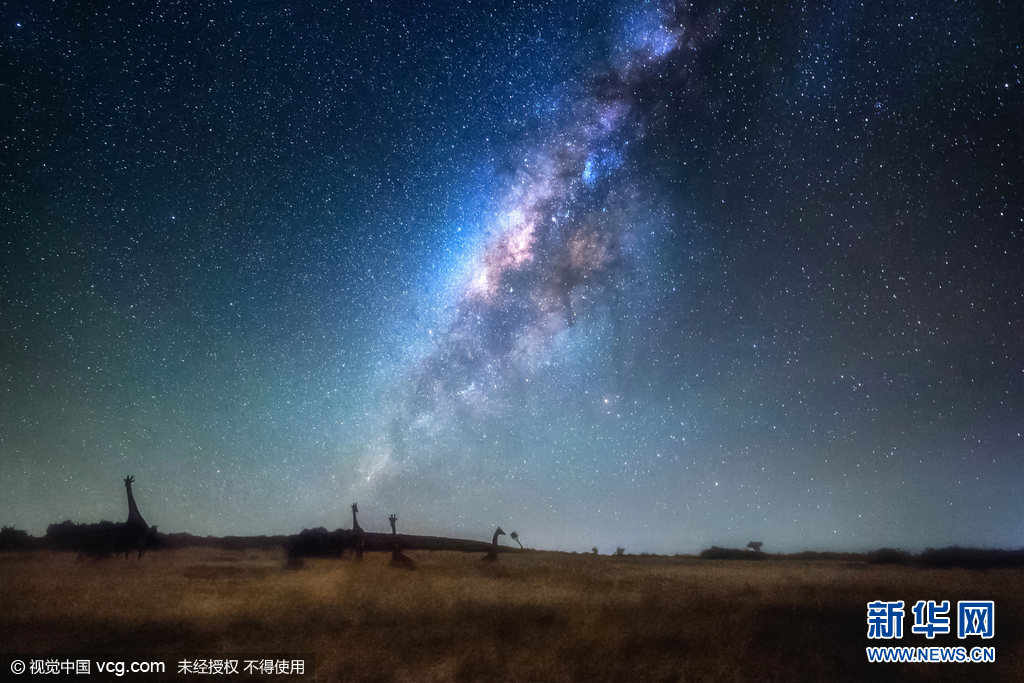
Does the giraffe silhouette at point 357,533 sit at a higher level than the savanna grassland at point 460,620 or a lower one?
higher

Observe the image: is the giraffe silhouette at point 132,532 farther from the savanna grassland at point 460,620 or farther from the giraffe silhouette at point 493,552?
the giraffe silhouette at point 493,552

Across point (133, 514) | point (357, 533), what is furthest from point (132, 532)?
point (357, 533)

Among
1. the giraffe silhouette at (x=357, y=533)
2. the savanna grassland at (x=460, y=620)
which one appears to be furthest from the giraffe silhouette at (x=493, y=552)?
the giraffe silhouette at (x=357, y=533)

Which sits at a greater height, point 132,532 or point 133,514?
point 133,514

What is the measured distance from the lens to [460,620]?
1080 cm

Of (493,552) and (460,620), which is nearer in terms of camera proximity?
(460,620)

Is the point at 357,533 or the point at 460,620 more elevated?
the point at 357,533

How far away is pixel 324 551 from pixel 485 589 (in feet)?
Result: 12.4

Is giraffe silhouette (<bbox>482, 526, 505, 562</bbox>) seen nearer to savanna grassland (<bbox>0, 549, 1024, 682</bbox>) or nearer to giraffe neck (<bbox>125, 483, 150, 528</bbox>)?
savanna grassland (<bbox>0, 549, 1024, 682</bbox>)

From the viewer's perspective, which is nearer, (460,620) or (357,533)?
(460,620)

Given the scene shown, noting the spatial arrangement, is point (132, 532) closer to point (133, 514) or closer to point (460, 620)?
point (133, 514)

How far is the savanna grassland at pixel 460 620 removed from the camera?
9.89 meters

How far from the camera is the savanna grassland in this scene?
9.89 m

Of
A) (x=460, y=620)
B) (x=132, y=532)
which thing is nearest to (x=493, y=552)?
(x=460, y=620)
